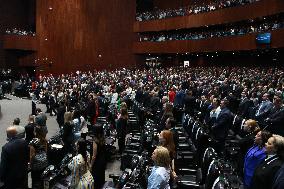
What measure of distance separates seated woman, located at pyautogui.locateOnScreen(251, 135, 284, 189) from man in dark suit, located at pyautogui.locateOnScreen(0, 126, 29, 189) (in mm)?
3394

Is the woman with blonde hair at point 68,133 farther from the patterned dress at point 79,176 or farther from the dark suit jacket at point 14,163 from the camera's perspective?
the patterned dress at point 79,176

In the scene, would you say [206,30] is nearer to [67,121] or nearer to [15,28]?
[15,28]

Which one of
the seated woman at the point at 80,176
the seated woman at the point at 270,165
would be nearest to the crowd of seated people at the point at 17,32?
the seated woman at the point at 80,176

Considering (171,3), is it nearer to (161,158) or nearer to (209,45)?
(209,45)

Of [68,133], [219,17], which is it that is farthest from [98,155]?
[219,17]

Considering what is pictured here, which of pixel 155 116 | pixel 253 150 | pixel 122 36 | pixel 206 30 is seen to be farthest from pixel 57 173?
pixel 122 36

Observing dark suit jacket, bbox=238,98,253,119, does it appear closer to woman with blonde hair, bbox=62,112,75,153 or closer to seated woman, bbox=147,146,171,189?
woman with blonde hair, bbox=62,112,75,153

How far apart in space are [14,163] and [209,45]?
27299 mm

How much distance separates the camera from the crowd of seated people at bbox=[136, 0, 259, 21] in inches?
1172

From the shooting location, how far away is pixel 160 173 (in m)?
4.94

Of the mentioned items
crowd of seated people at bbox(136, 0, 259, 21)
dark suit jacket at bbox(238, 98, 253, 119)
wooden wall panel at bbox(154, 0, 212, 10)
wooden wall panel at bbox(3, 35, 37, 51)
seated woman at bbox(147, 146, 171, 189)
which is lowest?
seated woman at bbox(147, 146, 171, 189)

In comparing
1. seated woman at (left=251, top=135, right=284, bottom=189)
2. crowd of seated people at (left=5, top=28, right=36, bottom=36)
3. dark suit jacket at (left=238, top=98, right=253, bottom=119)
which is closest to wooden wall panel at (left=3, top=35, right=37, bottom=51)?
crowd of seated people at (left=5, top=28, right=36, bottom=36)

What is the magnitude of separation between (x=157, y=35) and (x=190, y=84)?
2063cm

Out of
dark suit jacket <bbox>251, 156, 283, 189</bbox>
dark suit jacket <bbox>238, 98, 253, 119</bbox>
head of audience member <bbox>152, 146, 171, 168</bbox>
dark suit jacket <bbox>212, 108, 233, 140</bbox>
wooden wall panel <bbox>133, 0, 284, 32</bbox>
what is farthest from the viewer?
wooden wall panel <bbox>133, 0, 284, 32</bbox>
